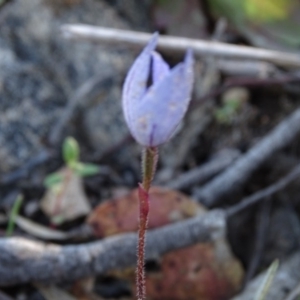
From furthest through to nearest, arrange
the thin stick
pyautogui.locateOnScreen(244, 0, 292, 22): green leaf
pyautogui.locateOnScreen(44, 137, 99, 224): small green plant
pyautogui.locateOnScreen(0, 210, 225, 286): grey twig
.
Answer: pyautogui.locateOnScreen(244, 0, 292, 22): green leaf → the thin stick → pyautogui.locateOnScreen(44, 137, 99, 224): small green plant → pyautogui.locateOnScreen(0, 210, 225, 286): grey twig

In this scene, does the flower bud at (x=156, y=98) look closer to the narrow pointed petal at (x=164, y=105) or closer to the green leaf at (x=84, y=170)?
the narrow pointed petal at (x=164, y=105)

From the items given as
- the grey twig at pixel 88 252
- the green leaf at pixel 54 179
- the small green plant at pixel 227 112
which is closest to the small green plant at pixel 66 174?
the green leaf at pixel 54 179

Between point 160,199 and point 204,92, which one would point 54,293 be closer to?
point 160,199

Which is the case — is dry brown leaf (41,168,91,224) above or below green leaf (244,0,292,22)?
below

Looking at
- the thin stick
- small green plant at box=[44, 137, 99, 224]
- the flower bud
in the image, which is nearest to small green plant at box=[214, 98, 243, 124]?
the thin stick

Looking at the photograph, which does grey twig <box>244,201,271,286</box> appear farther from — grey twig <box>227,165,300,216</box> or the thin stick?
the thin stick

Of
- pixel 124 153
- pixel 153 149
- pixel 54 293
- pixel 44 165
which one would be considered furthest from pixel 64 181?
pixel 153 149

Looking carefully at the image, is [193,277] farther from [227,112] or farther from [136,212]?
[227,112]
